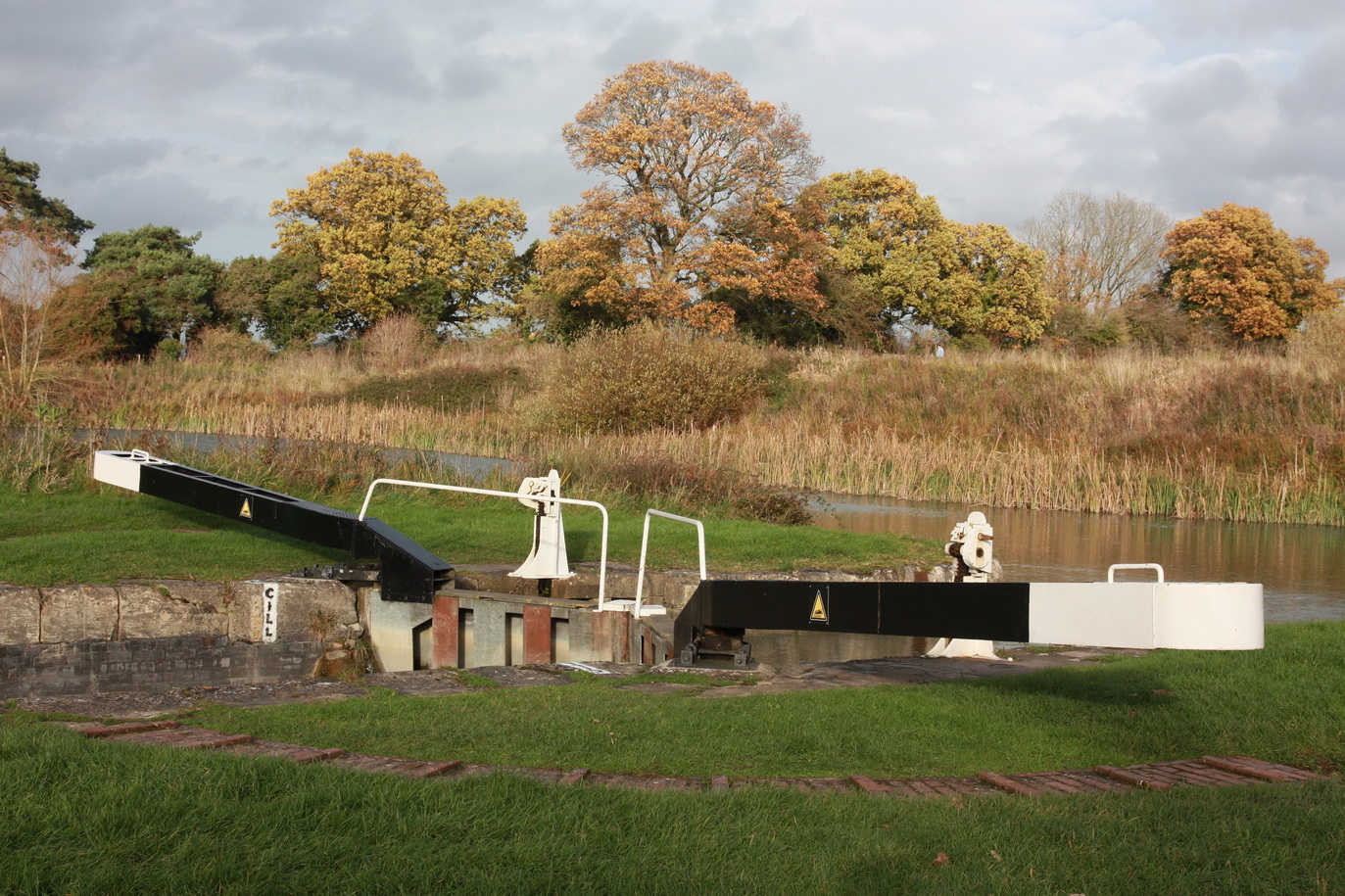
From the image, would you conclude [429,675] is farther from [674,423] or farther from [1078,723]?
[674,423]

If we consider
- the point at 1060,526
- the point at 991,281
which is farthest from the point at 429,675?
the point at 991,281

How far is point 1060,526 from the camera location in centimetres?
2011

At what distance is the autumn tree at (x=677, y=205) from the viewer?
1535 inches

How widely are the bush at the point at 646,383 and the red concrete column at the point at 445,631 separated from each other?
55.6ft

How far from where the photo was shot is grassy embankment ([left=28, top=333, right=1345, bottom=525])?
70.9 feet

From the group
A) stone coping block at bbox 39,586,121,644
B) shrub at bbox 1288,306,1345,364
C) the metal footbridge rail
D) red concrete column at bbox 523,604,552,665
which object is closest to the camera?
stone coping block at bbox 39,586,121,644

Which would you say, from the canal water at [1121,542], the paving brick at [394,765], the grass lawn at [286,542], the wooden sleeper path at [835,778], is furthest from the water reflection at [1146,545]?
the paving brick at [394,765]

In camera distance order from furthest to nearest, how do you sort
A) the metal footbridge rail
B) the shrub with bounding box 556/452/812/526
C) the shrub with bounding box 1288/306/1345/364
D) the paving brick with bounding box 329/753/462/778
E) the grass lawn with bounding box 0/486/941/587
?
1. the shrub with bounding box 1288/306/1345/364
2. the shrub with bounding box 556/452/812/526
3. the metal footbridge rail
4. the grass lawn with bounding box 0/486/941/587
5. the paving brick with bounding box 329/753/462/778

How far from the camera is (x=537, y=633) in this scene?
32.4 ft

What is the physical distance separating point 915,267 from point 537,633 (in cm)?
3811

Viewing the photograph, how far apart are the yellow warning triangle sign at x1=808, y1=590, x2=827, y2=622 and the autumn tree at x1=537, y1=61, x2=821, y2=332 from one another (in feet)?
105

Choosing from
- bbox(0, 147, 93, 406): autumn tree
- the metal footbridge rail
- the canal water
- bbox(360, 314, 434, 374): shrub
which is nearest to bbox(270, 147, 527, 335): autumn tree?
bbox(360, 314, 434, 374): shrub

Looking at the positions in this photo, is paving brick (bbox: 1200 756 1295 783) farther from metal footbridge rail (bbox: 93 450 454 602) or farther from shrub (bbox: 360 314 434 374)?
shrub (bbox: 360 314 434 374)

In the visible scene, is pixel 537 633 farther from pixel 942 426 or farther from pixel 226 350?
pixel 226 350
